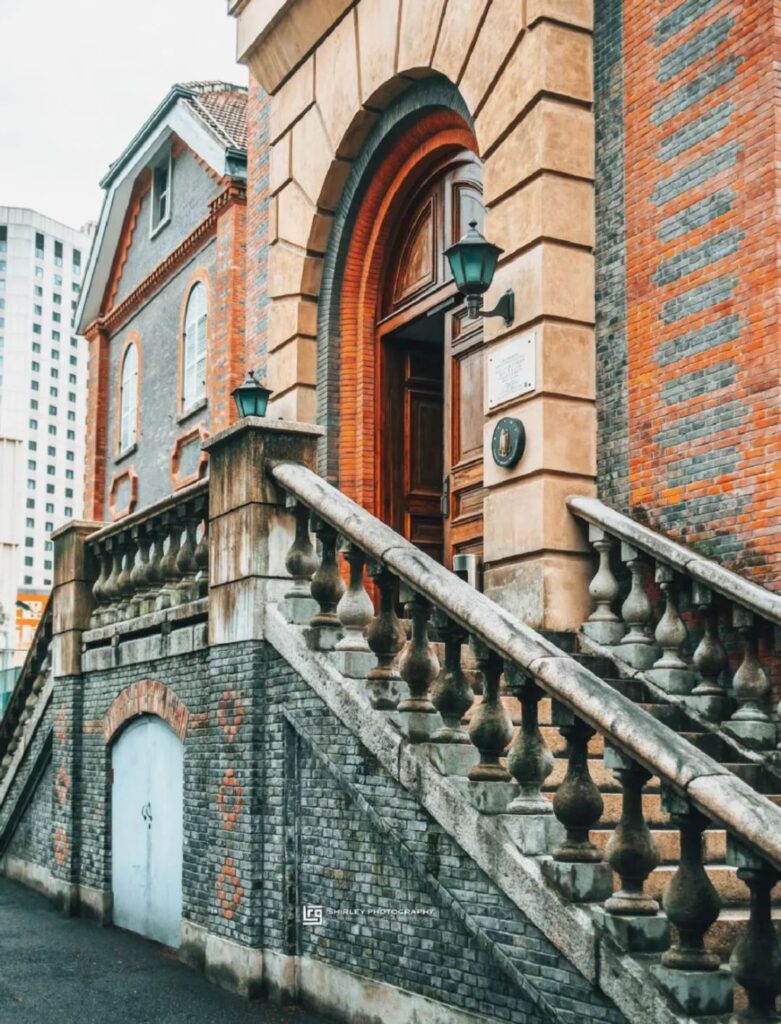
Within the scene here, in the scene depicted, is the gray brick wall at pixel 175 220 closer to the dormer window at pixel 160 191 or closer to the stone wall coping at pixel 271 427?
the dormer window at pixel 160 191

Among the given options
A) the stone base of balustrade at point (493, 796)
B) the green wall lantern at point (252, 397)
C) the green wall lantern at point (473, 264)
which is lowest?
the stone base of balustrade at point (493, 796)

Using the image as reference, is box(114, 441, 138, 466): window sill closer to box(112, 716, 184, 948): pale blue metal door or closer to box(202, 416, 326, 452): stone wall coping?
box(112, 716, 184, 948): pale blue metal door

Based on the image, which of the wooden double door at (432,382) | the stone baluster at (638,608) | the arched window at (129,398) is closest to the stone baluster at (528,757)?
the stone baluster at (638,608)

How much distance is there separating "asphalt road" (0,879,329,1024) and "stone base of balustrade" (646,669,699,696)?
2.71m

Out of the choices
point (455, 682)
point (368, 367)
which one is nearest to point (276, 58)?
point (368, 367)

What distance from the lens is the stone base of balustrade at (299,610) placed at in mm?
7539

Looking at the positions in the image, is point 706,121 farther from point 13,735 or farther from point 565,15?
point 13,735

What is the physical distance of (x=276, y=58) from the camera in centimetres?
1324

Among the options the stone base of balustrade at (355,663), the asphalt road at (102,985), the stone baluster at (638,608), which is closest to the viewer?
the stone base of balustrade at (355,663)

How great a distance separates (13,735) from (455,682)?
8799mm

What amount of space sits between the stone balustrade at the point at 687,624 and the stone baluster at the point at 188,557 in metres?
2.62

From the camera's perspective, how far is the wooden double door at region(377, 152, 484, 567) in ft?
36.0

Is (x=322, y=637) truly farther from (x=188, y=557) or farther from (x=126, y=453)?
(x=126, y=453)

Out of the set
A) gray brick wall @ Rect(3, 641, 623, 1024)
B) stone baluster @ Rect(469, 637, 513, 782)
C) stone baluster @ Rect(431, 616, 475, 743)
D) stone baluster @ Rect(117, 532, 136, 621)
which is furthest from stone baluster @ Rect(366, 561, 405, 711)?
stone baluster @ Rect(117, 532, 136, 621)
